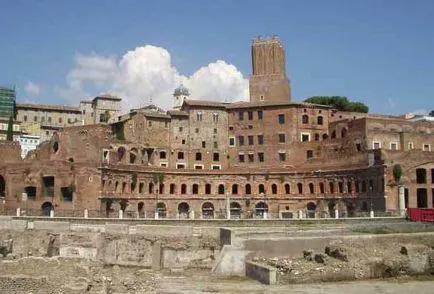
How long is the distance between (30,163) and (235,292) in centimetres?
4057

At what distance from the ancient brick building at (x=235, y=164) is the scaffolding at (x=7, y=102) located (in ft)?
113

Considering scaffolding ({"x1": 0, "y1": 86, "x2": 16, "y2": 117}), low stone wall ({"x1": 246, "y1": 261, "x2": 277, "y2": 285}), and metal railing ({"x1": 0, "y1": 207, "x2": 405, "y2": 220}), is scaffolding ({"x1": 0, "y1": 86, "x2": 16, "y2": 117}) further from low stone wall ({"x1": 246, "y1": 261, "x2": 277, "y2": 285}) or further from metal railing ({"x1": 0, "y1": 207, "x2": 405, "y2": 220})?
low stone wall ({"x1": 246, "y1": 261, "x2": 277, "y2": 285})

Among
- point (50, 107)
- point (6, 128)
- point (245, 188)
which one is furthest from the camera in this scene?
point (50, 107)

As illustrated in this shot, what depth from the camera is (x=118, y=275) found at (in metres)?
26.6

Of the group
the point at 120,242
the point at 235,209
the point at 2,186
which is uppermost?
the point at 2,186

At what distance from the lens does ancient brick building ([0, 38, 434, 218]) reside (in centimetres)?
5775

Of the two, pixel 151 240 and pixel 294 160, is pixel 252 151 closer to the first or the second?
pixel 294 160

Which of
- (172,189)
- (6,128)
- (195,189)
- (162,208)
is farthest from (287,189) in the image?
(6,128)

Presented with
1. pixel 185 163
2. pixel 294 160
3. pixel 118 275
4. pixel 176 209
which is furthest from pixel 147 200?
pixel 118 275

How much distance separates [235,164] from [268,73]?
16.0 meters

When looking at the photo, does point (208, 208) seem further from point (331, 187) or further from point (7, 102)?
point (7, 102)

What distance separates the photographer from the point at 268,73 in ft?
267

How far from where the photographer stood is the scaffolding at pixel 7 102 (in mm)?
100625

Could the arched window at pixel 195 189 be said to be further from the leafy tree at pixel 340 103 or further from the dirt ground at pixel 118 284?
the dirt ground at pixel 118 284
